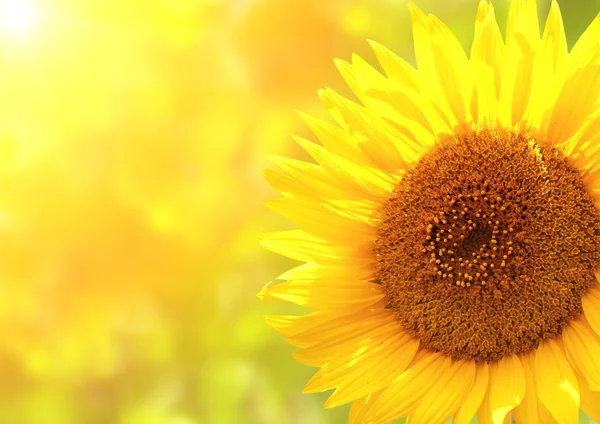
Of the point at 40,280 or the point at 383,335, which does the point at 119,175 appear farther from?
the point at 383,335

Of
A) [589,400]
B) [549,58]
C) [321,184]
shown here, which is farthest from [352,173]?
[589,400]

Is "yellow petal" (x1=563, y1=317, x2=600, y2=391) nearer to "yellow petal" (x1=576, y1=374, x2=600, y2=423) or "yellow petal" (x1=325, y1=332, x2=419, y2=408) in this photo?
"yellow petal" (x1=576, y1=374, x2=600, y2=423)

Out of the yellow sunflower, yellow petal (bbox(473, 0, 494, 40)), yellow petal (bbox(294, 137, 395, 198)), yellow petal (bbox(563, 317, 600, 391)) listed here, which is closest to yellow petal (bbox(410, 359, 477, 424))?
the yellow sunflower

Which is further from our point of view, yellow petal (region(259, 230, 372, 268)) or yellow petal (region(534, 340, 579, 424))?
yellow petal (region(259, 230, 372, 268))

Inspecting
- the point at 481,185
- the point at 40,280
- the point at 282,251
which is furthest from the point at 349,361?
the point at 40,280

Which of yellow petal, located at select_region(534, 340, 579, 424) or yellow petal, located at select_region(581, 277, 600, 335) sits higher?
yellow petal, located at select_region(581, 277, 600, 335)

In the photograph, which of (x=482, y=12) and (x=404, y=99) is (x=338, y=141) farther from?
(x=482, y=12)
